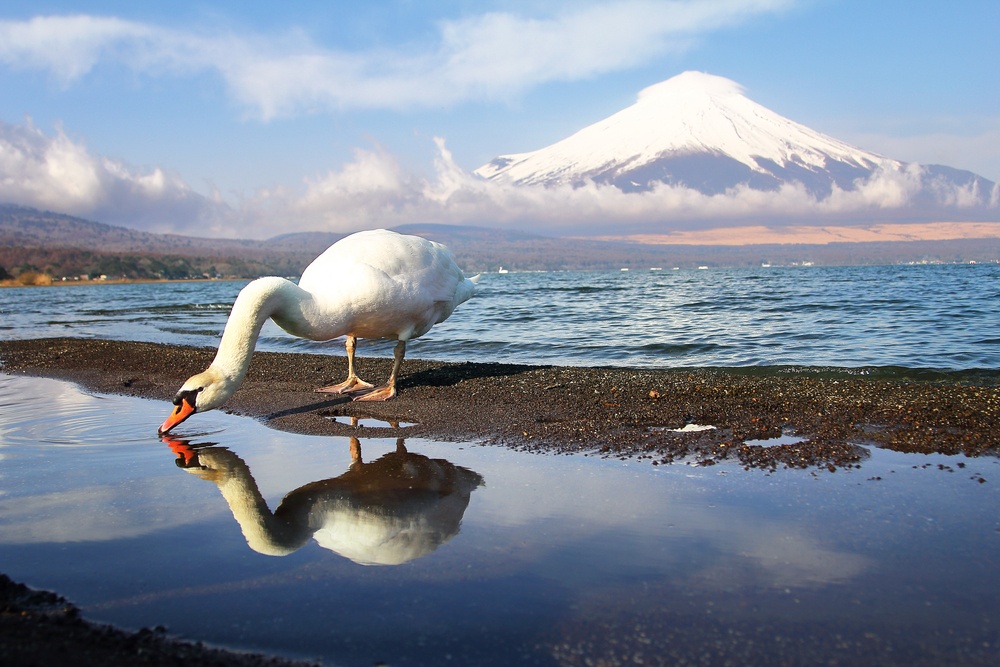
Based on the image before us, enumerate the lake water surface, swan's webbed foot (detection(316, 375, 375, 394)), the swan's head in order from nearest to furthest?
the swan's head → swan's webbed foot (detection(316, 375, 375, 394)) → the lake water surface

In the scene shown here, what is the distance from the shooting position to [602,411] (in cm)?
830

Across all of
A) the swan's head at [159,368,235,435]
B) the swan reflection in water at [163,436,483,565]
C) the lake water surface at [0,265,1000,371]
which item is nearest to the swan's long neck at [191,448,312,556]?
the swan reflection in water at [163,436,483,565]

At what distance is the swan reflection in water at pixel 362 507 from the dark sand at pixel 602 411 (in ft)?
3.67

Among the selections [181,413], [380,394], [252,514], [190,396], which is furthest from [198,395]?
[380,394]

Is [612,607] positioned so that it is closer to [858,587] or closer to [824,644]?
[824,644]

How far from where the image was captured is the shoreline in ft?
21.4

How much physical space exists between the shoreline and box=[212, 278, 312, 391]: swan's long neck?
0.94m

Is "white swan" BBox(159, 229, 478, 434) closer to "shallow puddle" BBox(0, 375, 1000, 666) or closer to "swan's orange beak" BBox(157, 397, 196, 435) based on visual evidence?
"swan's orange beak" BBox(157, 397, 196, 435)

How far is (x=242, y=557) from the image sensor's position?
395 cm

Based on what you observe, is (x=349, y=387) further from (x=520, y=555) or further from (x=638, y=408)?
(x=520, y=555)

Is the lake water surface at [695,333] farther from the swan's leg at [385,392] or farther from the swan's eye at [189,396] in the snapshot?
the swan's eye at [189,396]

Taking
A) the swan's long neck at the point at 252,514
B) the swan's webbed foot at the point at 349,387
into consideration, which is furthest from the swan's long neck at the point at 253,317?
the swan's webbed foot at the point at 349,387

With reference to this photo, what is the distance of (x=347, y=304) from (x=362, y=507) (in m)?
4.08

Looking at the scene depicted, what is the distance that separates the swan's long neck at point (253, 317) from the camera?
7363 millimetres
